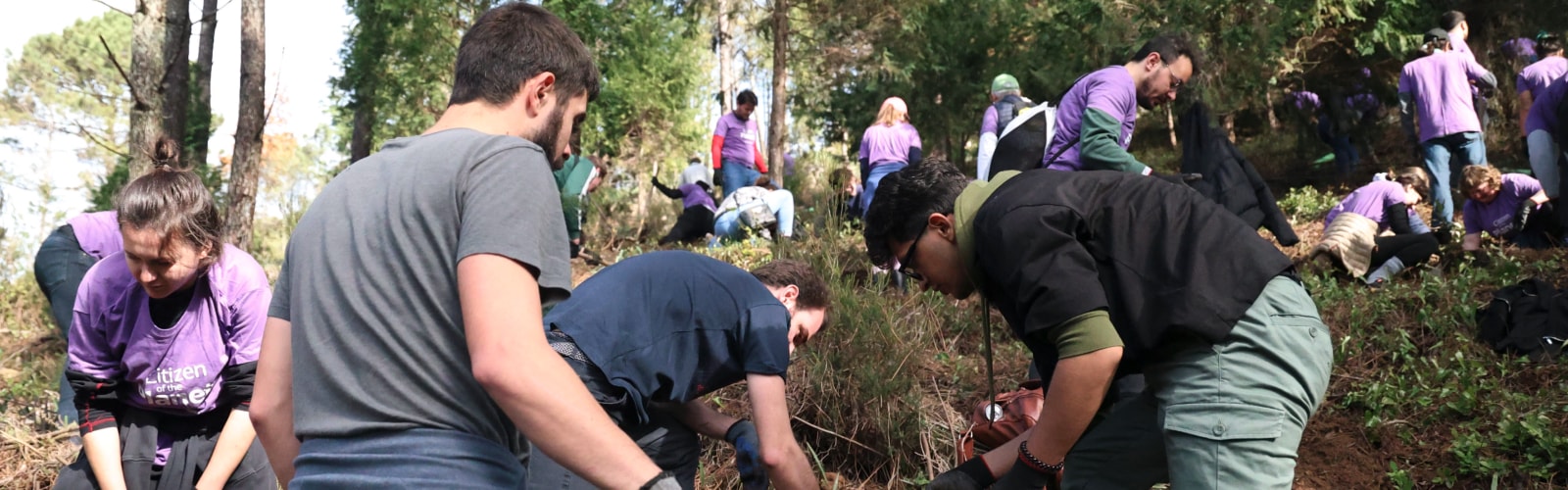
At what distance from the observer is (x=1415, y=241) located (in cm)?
718

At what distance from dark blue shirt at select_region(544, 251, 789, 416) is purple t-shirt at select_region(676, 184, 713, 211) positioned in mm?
8030

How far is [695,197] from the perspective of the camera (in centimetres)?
1101

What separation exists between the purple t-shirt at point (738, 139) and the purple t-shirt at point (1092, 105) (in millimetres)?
5577

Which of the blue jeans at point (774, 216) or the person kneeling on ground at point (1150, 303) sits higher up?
the person kneeling on ground at point (1150, 303)

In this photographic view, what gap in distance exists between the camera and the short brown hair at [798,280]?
3256mm

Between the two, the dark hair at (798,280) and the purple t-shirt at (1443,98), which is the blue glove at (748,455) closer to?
the dark hair at (798,280)

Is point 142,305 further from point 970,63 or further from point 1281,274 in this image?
point 970,63

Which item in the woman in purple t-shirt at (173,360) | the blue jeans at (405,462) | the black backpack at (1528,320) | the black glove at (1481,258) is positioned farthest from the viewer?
the black glove at (1481,258)

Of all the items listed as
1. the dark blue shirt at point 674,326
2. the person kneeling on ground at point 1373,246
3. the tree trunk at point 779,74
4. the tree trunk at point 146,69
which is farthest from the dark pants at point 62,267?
the tree trunk at point 779,74

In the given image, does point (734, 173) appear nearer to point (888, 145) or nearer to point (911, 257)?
point (888, 145)

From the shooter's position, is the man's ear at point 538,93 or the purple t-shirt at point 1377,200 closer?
the man's ear at point 538,93

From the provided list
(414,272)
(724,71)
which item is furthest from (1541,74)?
(724,71)

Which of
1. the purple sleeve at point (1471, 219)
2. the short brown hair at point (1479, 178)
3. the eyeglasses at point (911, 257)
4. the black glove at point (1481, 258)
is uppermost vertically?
the eyeglasses at point (911, 257)

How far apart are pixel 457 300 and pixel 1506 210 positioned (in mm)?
7365
